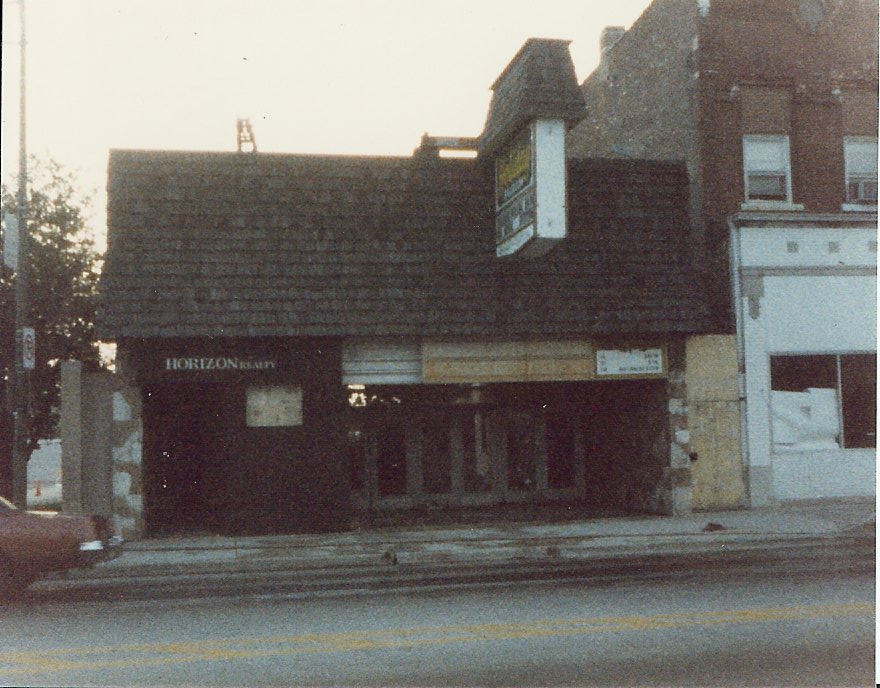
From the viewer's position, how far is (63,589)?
446 inches

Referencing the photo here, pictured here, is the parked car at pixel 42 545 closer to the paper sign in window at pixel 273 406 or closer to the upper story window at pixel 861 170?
the paper sign in window at pixel 273 406

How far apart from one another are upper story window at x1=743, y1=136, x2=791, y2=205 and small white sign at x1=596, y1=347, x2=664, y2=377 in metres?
3.85

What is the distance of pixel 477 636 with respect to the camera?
7957mm

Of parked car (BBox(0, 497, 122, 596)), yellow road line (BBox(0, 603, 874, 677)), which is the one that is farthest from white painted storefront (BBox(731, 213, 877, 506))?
parked car (BBox(0, 497, 122, 596))

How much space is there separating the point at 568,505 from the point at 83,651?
13.4 meters

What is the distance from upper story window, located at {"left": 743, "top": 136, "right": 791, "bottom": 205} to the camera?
731 inches


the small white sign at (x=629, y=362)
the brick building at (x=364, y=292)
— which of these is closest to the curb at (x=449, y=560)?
the brick building at (x=364, y=292)

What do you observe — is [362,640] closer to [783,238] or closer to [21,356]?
[21,356]

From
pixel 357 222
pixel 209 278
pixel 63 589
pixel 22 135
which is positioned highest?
pixel 22 135

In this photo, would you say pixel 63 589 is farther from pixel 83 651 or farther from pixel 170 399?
pixel 170 399

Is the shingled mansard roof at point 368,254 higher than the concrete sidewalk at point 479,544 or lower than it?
higher

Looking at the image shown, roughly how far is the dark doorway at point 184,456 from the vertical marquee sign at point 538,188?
613 centimetres

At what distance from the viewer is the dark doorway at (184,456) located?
58.7 feet

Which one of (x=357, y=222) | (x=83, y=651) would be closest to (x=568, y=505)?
(x=357, y=222)
